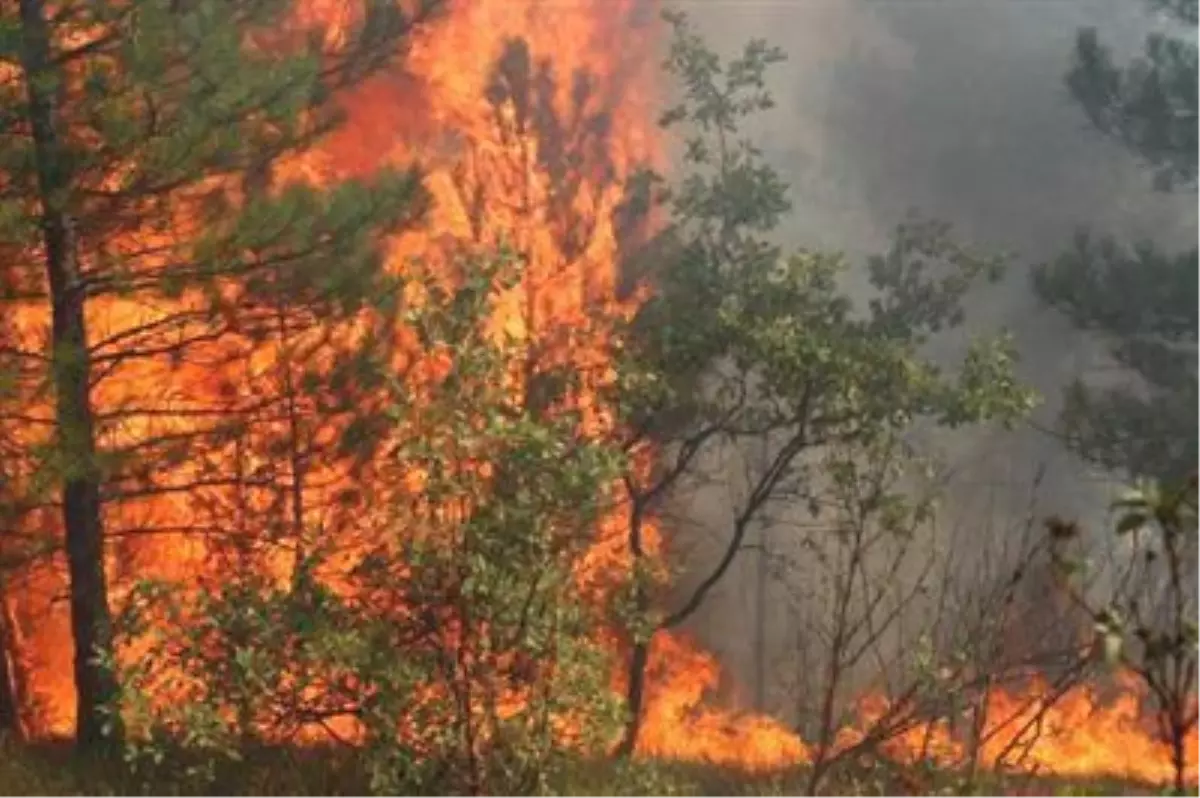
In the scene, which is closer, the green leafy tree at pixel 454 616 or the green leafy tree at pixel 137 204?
the green leafy tree at pixel 454 616

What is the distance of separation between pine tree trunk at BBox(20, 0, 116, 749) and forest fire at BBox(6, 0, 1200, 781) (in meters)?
1.22

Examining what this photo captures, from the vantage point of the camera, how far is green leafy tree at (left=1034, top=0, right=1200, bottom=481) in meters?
14.4

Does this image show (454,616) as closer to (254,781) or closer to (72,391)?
(254,781)

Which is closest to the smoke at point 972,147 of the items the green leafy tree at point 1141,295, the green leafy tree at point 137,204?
the green leafy tree at point 1141,295

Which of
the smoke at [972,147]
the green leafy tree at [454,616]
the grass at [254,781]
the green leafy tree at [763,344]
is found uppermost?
the smoke at [972,147]

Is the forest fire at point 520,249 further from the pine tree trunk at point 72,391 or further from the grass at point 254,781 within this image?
the grass at point 254,781

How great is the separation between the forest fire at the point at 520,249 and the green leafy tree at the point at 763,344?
2.22 ft

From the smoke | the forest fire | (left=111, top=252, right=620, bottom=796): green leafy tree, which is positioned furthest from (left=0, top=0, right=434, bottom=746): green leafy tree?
the smoke

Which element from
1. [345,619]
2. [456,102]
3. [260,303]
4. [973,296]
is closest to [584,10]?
[456,102]

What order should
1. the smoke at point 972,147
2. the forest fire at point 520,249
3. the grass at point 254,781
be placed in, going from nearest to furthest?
the grass at point 254,781, the forest fire at point 520,249, the smoke at point 972,147

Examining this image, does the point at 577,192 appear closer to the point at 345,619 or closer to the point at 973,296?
the point at 345,619

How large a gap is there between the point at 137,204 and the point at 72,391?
1460 millimetres

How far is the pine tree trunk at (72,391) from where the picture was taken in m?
8.80

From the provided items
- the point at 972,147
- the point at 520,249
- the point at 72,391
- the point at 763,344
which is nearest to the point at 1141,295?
the point at 763,344
